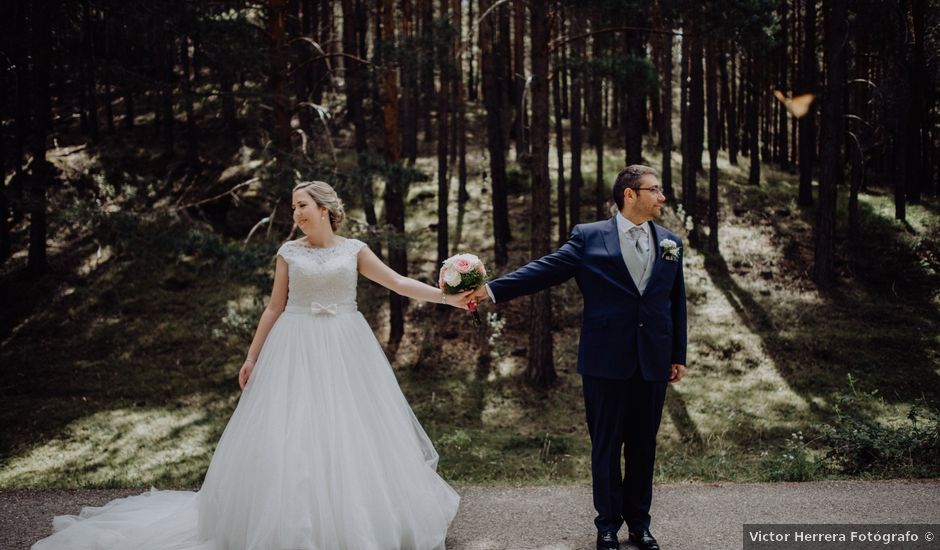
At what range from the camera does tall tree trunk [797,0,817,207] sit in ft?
64.1

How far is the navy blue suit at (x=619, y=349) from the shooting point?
14.3ft

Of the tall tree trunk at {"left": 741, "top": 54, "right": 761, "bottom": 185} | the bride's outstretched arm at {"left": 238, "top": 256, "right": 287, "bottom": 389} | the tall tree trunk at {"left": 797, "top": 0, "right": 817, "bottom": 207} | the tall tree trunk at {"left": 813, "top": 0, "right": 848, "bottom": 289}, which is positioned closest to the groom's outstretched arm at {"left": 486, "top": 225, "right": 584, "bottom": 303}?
the bride's outstretched arm at {"left": 238, "top": 256, "right": 287, "bottom": 389}

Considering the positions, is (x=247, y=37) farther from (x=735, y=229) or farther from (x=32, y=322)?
(x=735, y=229)

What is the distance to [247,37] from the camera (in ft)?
38.7

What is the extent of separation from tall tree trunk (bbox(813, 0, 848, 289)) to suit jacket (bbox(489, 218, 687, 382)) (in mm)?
14042

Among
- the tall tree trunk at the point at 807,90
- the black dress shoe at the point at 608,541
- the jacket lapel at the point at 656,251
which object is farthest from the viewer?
the tall tree trunk at the point at 807,90

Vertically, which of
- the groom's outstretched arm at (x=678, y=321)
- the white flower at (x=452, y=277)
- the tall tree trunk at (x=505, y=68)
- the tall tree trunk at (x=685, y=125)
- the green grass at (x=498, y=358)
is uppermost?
the tall tree trunk at (x=505, y=68)

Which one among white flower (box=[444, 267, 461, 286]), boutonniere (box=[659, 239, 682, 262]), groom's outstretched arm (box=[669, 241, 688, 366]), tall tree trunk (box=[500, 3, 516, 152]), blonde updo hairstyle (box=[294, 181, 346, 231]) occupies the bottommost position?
groom's outstretched arm (box=[669, 241, 688, 366])

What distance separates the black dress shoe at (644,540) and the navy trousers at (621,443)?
33 mm

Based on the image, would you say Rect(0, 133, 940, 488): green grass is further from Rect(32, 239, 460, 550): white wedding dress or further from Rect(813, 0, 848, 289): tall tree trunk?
Rect(32, 239, 460, 550): white wedding dress

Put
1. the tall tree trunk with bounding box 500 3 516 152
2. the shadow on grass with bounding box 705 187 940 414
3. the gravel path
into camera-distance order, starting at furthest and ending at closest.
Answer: the tall tree trunk with bounding box 500 3 516 152 < the shadow on grass with bounding box 705 187 940 414 < the gravel path

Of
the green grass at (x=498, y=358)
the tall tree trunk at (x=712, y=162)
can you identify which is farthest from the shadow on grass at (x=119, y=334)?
the tall tree trunk at (x=712, y=162)

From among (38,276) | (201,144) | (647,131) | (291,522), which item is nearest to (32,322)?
(38,276)

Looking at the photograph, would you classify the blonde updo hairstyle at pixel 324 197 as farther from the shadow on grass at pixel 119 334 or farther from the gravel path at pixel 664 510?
the shadow on grass at pixel 119 334
